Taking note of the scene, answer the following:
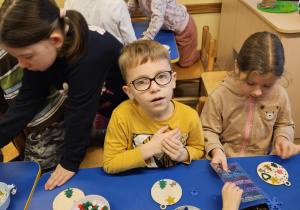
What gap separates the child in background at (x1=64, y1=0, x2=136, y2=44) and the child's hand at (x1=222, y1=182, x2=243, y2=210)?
53.3 inches

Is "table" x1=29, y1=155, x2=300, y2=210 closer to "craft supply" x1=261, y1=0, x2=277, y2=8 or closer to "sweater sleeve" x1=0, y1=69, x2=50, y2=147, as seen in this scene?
"sweater sleeve" x1=0, y1=69, x2=50, y2=147

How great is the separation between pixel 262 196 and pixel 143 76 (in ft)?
1.91

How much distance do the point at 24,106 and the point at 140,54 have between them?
62 centimetres

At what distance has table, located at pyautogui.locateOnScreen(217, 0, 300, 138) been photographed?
1.62 metres

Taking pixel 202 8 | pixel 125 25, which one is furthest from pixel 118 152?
pixel 202 8

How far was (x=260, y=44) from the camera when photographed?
1.00m

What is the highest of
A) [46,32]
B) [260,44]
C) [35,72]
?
[46,32]

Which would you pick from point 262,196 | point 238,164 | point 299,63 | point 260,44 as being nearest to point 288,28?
point 299,63

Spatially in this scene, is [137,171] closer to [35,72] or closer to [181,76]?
[35,72]

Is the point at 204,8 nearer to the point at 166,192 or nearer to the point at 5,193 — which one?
the point at 166,192

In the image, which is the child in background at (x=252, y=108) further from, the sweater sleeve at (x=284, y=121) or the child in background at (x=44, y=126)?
the child in background at (x=44, y=126)

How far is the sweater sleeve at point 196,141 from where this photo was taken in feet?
3.25

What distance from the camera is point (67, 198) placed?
0.84 meters

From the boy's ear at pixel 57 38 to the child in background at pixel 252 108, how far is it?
73cm
